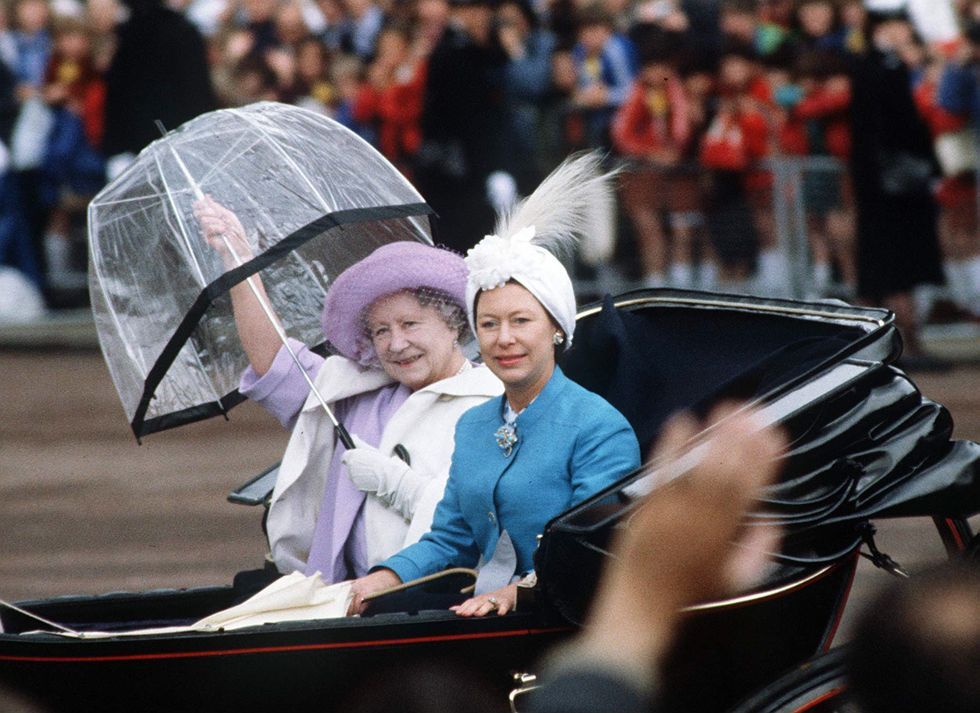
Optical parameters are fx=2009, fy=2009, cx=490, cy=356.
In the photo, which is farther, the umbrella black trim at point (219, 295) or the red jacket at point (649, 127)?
the red jacket at point (649, 127)

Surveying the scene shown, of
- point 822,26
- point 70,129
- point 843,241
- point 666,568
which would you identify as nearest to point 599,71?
point 822,26

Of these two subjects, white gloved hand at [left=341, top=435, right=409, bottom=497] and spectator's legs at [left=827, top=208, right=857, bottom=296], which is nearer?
white gloved hand at [left=341, top=435, right=409, bottom=497]

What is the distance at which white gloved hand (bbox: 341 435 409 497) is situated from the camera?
14.0ft

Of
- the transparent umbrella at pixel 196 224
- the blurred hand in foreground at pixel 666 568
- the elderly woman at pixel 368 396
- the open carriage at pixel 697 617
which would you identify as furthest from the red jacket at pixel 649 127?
the blurred hand in foreground at pixel 666 568

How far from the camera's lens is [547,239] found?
13.9 feet

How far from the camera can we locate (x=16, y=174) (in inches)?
518

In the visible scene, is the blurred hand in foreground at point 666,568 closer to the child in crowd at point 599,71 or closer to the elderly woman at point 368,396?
the elderly woman at point 368,396

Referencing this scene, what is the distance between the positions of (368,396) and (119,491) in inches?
170

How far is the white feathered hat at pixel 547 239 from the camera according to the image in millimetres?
3857

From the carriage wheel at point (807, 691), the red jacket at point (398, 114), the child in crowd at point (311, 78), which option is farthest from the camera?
the child in crowd at point (311, 78)

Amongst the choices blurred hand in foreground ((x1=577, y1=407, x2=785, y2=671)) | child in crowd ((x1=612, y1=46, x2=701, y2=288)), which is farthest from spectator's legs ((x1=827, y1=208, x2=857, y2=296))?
blurred hand in foreground ((x1=577, y1=407, x2=785, y2=671))

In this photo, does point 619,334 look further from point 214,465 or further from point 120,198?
point 214,465

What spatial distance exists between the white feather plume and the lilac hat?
0.21 meters

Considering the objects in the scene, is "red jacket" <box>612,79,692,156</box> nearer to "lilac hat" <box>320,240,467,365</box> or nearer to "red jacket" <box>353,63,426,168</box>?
"red jacket" <box>353,63,426,168</box>
